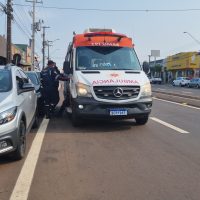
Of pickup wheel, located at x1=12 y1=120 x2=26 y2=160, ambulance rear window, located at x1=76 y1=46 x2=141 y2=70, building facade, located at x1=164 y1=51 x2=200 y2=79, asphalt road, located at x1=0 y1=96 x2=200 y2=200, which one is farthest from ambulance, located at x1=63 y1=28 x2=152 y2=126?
building facade, located at x1=164 y1=51 x2=200 y2=79

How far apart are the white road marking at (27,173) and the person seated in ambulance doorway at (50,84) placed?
12.2ft

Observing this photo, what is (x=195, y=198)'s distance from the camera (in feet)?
17.7

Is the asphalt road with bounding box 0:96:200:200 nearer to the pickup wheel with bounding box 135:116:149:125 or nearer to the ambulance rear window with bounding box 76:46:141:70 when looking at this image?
the pickup wheel with bounding box 135:116:149:125

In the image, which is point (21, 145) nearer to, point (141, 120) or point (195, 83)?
point (141, 120)

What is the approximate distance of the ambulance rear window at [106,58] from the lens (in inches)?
462

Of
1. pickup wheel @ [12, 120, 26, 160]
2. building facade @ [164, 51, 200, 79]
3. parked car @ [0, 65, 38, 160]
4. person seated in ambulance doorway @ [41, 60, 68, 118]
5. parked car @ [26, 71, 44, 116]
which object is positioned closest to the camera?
parked car @ [0, 65, 38, 160]

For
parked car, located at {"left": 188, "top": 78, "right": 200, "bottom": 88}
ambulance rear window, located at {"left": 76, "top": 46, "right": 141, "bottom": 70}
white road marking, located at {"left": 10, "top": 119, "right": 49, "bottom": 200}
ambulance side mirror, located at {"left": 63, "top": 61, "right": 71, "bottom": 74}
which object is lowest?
parked car, located at {"left": 188, "top": 78, "right": 200, "bottom": 88}

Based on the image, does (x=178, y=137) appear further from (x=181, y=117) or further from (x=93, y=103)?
(x=181, y=117)

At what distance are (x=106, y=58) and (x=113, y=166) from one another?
5.46 metres

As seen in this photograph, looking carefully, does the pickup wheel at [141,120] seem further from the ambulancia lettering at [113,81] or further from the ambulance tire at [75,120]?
the ambulance tire at [75,120]

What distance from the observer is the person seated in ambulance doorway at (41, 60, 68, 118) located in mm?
13383

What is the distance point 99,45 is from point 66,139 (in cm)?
365

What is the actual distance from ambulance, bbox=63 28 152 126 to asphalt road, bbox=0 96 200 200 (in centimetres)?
52

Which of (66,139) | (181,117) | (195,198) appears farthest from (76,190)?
(181,117)
